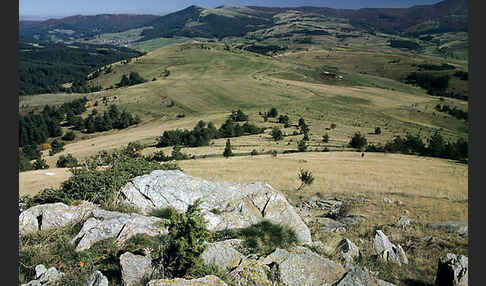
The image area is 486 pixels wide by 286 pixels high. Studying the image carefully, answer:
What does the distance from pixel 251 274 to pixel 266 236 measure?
3.01 m

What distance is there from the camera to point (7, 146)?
691cm

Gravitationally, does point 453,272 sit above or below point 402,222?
above

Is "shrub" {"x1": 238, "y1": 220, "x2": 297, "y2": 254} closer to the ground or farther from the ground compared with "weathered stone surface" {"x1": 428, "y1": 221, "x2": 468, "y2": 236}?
farther from the ground

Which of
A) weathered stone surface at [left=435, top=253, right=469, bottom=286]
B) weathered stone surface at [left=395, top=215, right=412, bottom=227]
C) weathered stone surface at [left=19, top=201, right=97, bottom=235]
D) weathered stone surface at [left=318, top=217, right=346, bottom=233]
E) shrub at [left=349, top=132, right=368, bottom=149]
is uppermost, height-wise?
weathered stone surface at [left=19, top=201, right=97, bottom=235]

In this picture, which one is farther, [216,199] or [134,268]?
[216,199]

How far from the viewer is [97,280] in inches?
288

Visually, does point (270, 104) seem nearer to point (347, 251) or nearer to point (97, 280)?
point (347, 251)

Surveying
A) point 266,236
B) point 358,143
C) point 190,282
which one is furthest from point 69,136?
point 190,282

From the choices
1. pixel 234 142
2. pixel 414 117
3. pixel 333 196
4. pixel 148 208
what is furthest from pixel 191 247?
pixel 414 117

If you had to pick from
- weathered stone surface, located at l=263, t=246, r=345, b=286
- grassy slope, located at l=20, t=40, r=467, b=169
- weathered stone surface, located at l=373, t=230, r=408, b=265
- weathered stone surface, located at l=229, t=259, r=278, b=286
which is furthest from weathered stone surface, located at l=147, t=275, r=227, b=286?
grassy slope, located at l=20, t=40, r=467, b=169

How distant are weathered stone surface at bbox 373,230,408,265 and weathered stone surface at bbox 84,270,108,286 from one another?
418 inches

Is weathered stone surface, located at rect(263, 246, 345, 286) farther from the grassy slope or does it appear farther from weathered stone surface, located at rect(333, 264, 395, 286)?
the grassy slope

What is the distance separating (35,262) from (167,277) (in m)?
4.38

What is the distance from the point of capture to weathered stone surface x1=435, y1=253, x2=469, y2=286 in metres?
10.0
